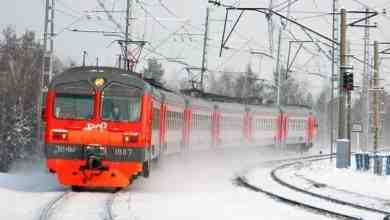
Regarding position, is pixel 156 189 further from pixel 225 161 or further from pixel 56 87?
pixel 225 161

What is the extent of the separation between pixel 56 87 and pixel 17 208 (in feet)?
13.2

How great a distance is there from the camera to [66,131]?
17031 millimetres

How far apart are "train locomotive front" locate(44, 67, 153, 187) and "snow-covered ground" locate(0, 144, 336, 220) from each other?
1.74 feet

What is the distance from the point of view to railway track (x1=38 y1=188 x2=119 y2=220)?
42.1 feet

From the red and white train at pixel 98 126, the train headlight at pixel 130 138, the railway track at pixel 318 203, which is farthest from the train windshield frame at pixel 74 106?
the railway track at pixel 318 203

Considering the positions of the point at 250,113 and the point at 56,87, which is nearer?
the point at 56,87

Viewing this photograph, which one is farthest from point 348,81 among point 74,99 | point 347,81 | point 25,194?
point 25,194

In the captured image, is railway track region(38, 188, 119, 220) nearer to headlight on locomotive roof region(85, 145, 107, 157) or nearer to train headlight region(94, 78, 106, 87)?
headlight on locomotive roof region(85, 145, 107, 157)

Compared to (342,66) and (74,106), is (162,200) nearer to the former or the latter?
(74,106)

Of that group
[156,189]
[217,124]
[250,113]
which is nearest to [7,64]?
[250,113]

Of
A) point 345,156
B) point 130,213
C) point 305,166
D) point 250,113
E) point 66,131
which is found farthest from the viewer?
point 250,113

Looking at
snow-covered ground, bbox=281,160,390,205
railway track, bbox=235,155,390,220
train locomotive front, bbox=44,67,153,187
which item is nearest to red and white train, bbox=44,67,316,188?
train locomotive front, bbox=44,67,153,187

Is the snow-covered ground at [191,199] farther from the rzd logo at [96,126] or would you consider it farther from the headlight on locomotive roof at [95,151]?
the rzd logo at [96,126]

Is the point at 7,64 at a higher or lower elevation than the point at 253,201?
higher
